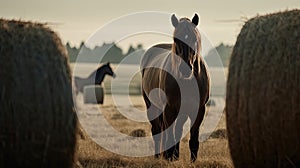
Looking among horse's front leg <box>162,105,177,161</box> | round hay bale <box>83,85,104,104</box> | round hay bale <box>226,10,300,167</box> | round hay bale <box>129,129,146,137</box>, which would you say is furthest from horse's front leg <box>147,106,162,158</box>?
round hay bale <box>83,85,104,104</box>

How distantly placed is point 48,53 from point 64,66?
250 mm

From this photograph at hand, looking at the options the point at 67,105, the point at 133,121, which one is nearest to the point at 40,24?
the point at 67,105

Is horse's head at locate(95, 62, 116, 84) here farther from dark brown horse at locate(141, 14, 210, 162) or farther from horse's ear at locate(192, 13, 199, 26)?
horse's ear at locate(192, 13, 199, 26)

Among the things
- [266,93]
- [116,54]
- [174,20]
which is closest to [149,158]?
[174,20]

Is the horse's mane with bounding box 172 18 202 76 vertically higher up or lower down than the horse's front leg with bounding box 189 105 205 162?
higher up

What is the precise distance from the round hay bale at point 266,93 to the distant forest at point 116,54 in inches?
23.3

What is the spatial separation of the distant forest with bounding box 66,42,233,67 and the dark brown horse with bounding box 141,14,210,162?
1.77 feet

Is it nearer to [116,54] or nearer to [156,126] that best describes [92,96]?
[156,126]

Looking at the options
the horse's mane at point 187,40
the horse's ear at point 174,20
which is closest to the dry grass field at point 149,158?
the horse's mane at point 187,40

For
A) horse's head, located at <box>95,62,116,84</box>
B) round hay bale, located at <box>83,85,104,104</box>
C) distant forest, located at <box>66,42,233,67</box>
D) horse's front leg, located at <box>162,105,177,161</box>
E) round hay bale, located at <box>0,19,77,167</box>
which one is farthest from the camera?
horse's head, located at <box>95,62,116,84</box>

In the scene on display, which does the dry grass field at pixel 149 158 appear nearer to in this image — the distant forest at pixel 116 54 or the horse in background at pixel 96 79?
the distant forest at pixel 116 54

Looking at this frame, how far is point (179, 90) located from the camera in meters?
9.95

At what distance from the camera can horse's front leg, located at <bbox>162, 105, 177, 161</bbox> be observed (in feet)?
33.0

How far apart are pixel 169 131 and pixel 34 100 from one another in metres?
3.88
